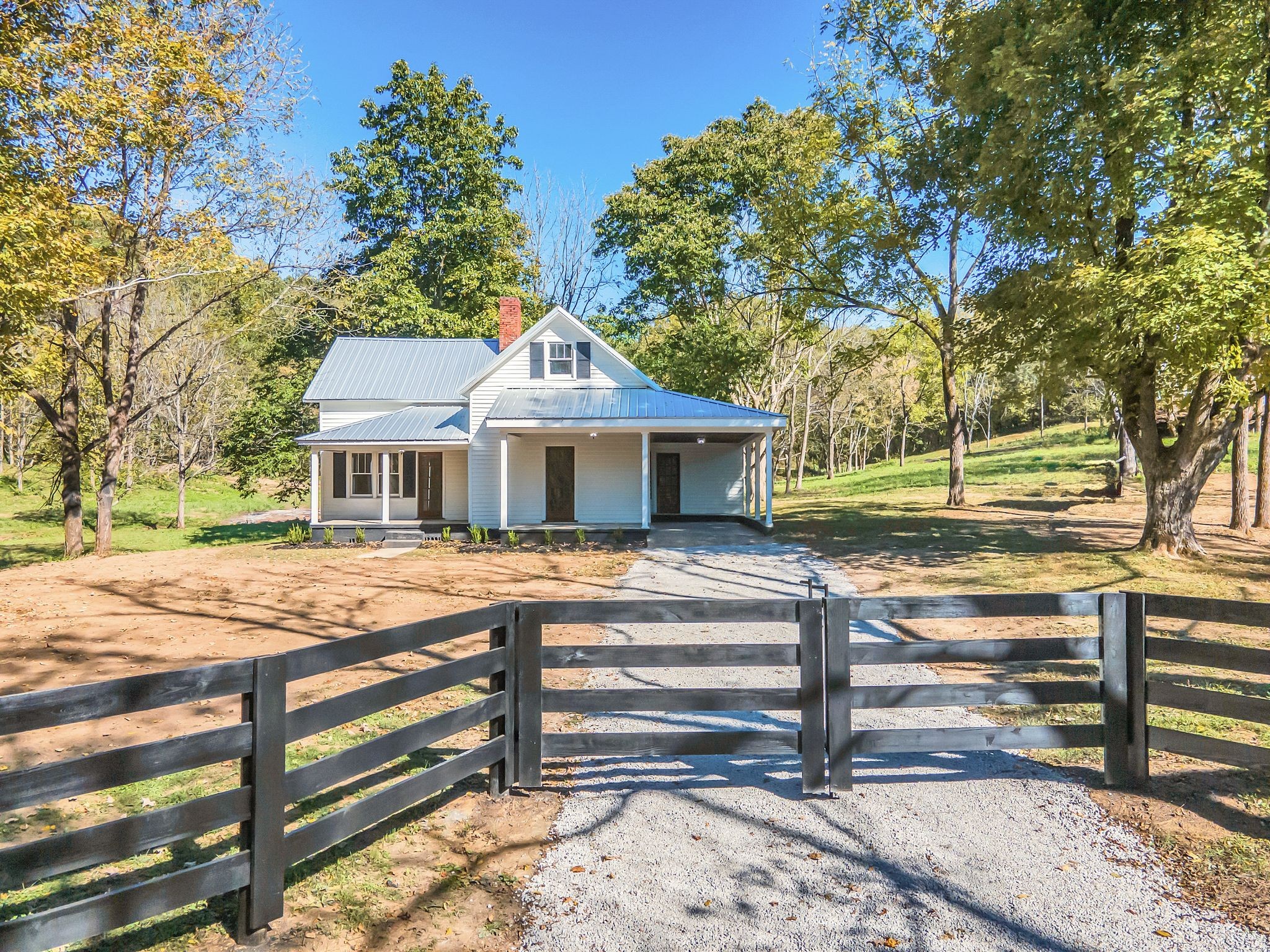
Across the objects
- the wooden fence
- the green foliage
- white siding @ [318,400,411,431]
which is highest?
white siding @ [318,400,411,431]

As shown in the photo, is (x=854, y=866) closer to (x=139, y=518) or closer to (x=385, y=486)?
(x=385, y=486)

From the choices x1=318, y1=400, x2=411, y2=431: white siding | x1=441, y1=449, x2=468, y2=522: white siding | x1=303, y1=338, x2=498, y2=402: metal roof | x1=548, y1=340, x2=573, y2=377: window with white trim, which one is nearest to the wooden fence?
x1=548, y1=340, x2=573, y2=377: window with white trim

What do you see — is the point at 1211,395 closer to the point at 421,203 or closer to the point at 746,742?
the point at 746,742

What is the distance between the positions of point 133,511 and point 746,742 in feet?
115

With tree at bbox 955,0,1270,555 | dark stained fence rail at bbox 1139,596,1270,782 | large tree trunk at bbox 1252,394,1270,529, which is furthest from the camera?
large tree trunk at bbox 1252,394,1270,529

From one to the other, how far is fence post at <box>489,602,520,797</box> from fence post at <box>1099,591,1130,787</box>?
3400 millimetres

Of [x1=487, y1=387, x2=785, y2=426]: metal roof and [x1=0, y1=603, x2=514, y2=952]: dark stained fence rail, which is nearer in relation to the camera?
[x1=0, y1=603, x2=514, y2=952]: dark stained fence rail

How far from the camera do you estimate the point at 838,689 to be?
4.28 meters

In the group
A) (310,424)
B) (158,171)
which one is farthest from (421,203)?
(158,171)

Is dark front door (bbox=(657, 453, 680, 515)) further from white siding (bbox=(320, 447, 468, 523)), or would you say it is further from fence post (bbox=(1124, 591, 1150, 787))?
fence post (bbox=(1124, 591, 1150, 787))

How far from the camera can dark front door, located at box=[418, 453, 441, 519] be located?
22.2 m

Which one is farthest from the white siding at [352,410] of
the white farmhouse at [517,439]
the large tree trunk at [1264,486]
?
the large tree trunk at [1264,486]

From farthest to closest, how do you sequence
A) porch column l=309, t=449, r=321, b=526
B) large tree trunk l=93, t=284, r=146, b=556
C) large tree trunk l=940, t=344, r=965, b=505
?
large tree trunk l=940, t=344, r=965, b=505
porch column l=309, t=449, r=321, b=526
large tree trunk l=93, t=284, r=146, b=556

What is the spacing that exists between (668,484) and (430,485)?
7634 mm
